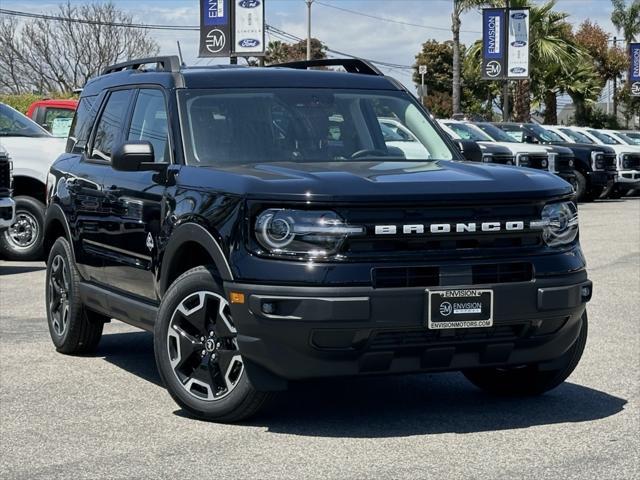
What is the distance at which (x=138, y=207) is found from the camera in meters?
7.42

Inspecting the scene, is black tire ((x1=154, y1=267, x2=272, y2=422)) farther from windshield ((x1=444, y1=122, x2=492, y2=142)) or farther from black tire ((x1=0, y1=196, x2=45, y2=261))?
windshield ((x1=444, y1=122, x2=492, y2=142))

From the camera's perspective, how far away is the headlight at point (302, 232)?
606 centimetres

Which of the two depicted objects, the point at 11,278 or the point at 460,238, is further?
the point at 11,278

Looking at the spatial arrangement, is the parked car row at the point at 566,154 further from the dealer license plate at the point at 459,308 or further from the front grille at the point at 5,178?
the dealer license plate at the point at 459,308

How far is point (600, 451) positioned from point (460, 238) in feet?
3.82

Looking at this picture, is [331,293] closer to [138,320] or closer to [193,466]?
[193,466]

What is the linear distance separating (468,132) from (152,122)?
793 inches

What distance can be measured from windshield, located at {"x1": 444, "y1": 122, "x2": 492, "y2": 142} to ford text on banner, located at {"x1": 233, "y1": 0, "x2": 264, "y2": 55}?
264 inches

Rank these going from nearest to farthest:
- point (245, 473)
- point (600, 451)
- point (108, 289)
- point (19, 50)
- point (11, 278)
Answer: point (245, 473), point (600, 451), point (108, 289), point (11, 278), point (19, 50)

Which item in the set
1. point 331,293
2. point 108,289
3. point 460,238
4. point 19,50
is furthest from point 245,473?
point 19,50

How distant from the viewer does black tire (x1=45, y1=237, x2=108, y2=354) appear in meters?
8.57

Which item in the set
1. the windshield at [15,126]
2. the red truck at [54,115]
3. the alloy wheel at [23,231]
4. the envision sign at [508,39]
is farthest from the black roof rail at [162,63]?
the envision sign at [508,39]

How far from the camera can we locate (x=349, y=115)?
7703mm

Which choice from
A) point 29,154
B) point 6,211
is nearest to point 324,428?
point 6,211
